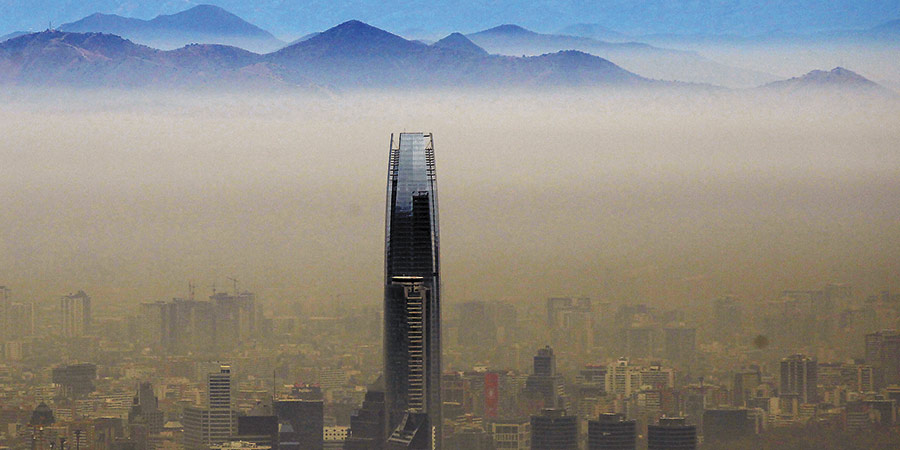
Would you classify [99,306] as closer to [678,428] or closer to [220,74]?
[220,74]

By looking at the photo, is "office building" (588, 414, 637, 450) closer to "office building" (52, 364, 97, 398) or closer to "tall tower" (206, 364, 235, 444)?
"tall tower" (206, 364, 235, 444)

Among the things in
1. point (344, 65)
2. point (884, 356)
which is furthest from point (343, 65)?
point (884, 356)

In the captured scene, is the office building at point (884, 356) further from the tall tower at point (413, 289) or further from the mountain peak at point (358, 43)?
the mountain peak at point (358, 43)

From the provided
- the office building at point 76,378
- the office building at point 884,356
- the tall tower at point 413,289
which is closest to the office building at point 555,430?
the tall tower at point 413,289

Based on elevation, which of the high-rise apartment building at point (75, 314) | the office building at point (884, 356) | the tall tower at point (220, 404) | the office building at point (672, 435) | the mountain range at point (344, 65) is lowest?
the office building at point (672, 435)

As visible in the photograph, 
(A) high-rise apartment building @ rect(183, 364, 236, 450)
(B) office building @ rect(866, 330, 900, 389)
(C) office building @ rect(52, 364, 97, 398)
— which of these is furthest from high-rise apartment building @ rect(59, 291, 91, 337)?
(B) office building @ rect(866, 330, 900, 389)
